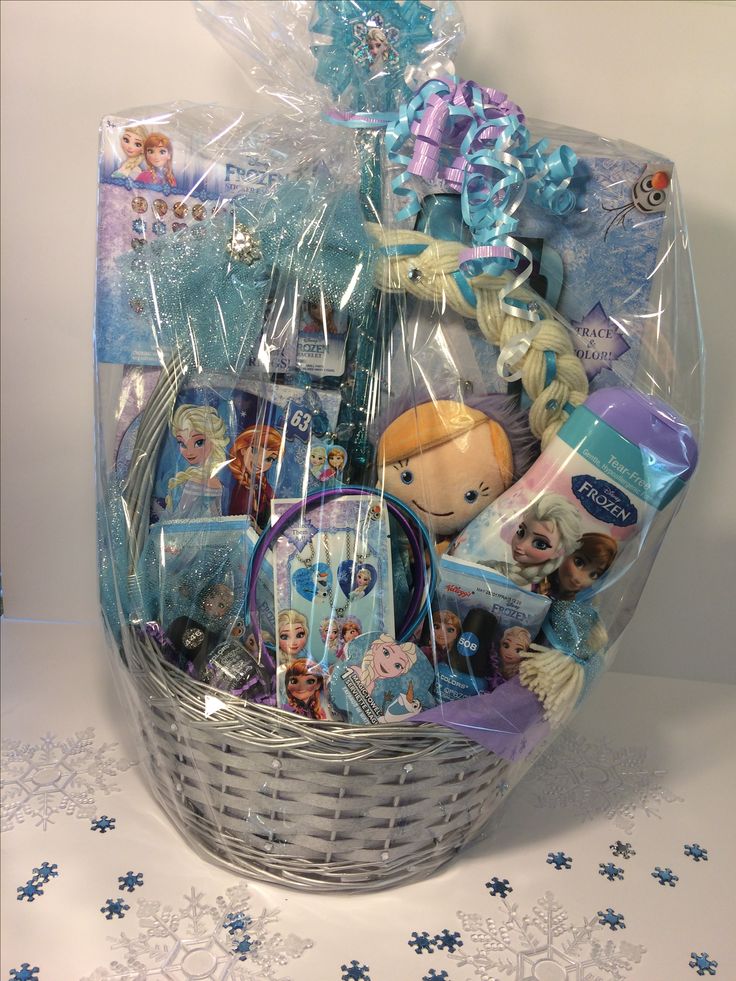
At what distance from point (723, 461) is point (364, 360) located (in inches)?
26.7

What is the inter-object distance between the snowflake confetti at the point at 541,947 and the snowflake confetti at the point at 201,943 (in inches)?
7.1

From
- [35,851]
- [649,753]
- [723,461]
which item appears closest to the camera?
[35,851]

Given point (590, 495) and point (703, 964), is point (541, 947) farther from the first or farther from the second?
point (590, 495)

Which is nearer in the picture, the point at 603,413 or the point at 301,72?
the point at 603,413

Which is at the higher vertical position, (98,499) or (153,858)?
(98,499)

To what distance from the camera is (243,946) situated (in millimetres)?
878

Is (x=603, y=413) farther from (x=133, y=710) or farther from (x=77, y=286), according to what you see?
(x=77, y=286)

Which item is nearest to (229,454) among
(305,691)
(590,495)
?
(305,691)

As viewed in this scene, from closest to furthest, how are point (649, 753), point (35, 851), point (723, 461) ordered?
1. point (35, 851)
2. point (649, 753)
3. point (723, 461)

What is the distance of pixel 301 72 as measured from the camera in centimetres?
107

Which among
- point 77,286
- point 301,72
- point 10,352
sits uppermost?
point 301,72

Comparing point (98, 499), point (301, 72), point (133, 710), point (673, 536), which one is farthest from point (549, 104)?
point (133, 710)

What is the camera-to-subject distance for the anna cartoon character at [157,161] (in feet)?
3.28

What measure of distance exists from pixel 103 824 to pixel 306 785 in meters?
0.31
